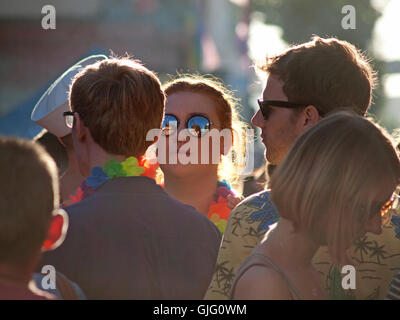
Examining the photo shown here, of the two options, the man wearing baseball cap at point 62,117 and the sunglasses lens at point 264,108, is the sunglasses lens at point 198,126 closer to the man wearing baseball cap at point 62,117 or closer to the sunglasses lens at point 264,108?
the man wearing baseball cap at point 62,117

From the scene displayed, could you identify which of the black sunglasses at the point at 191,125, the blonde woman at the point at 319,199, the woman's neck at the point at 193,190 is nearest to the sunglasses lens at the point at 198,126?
the black sunglasses at the point at 191,125

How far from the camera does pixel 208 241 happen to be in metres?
2.74

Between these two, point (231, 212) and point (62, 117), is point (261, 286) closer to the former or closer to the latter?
point (231, 212)

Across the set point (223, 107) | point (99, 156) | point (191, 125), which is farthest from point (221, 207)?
point (99, 156)

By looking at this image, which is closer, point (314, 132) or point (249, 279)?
point (249, 279)

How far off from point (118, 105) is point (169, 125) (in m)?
1.24

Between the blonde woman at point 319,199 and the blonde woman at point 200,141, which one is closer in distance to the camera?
the blonde woman at point 319,199

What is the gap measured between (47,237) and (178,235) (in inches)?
29.4

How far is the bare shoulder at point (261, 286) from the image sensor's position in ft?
6.68

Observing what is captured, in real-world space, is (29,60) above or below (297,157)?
above

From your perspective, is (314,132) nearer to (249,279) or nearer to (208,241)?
(249,279)

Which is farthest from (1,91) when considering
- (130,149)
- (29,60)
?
(130,149)

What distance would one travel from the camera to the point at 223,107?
4.25m

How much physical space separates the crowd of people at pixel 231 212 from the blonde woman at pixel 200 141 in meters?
0.40
